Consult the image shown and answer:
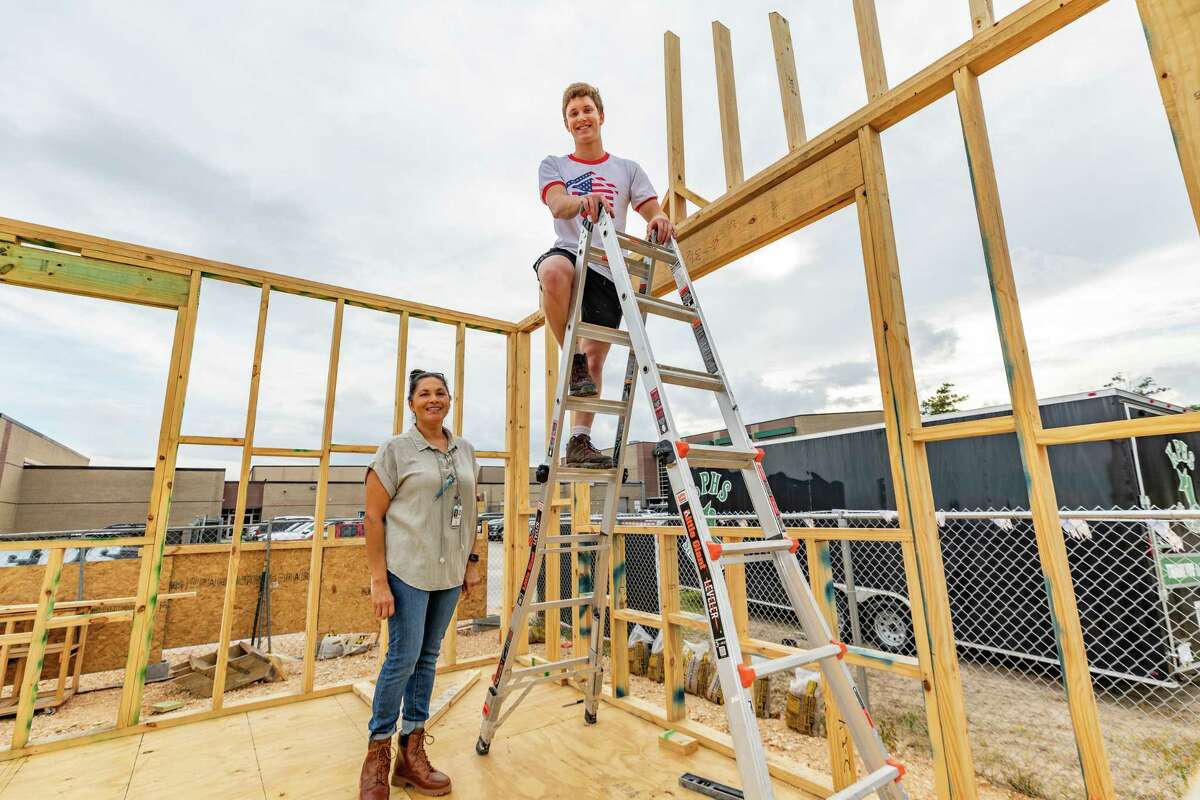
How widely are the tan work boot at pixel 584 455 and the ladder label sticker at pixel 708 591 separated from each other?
1.00 meters

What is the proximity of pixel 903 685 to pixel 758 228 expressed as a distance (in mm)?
4806

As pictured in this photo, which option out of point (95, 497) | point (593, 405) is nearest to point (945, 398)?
point (593, 405)

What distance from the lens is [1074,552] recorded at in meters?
4.09

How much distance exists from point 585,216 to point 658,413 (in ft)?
3.58

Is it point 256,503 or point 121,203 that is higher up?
point 121,203

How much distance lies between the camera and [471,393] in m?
4.23

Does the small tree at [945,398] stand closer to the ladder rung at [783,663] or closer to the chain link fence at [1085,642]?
the chain link fence at [1085,642]

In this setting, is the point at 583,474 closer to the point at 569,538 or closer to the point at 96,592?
the point at 569,538

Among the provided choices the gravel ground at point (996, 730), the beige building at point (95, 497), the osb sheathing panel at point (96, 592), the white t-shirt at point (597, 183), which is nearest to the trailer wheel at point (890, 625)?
the gravel ground at point (996, 730)

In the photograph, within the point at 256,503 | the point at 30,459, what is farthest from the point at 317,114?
the point at 256,503

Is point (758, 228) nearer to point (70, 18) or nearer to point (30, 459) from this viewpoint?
point (70, 18)

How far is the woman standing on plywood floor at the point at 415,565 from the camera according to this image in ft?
6.82

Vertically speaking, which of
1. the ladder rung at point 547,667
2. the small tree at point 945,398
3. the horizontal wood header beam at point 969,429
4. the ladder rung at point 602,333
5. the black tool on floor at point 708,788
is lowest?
the black tool on floor at point 708,788

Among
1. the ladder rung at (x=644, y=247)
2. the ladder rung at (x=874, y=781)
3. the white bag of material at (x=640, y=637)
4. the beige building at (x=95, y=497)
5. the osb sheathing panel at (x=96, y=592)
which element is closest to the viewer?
the ladder rung at (x=874, y=781)
